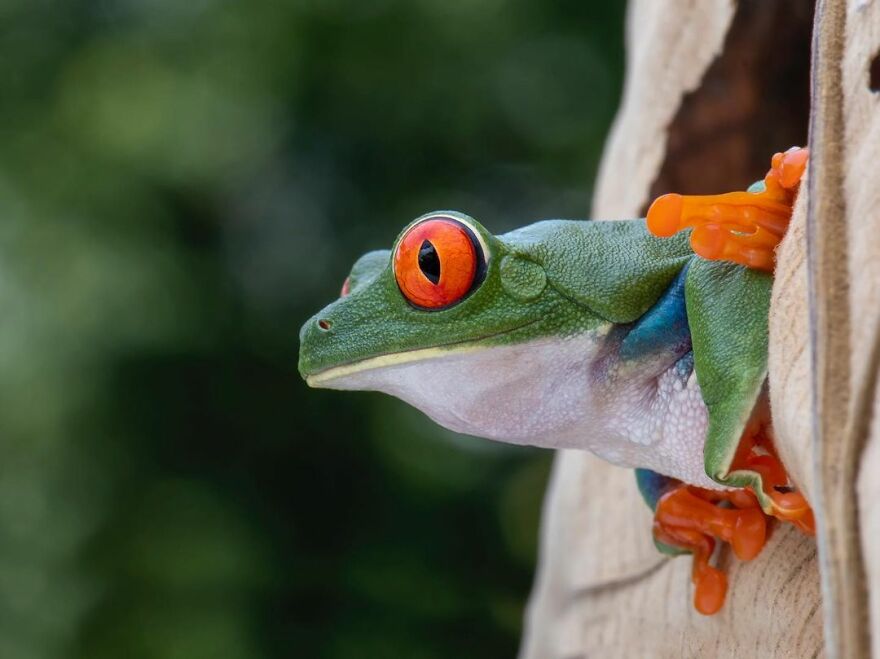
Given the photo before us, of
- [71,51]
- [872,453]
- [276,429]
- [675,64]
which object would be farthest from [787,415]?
[71,51]

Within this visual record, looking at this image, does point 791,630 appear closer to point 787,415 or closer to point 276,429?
point 787,415

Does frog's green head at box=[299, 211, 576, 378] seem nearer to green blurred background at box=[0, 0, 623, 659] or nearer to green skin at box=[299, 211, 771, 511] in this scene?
green skin at box=[299, 211, 771, 511]

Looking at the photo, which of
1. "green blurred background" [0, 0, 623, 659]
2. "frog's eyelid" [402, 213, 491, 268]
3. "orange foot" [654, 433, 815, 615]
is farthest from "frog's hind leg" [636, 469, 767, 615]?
"green blurred background" [0, 0, 623, 659]

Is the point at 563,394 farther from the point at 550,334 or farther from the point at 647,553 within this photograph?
the point at 647,553

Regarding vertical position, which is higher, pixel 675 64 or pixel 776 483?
pixel 675 64

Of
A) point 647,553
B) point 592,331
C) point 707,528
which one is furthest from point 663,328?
point 647,553

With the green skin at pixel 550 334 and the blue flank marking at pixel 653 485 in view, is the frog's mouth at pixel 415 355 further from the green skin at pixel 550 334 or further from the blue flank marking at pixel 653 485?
the blue flank marking at pixel 653 485

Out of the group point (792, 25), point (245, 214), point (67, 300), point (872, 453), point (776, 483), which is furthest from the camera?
point (245, 214)
